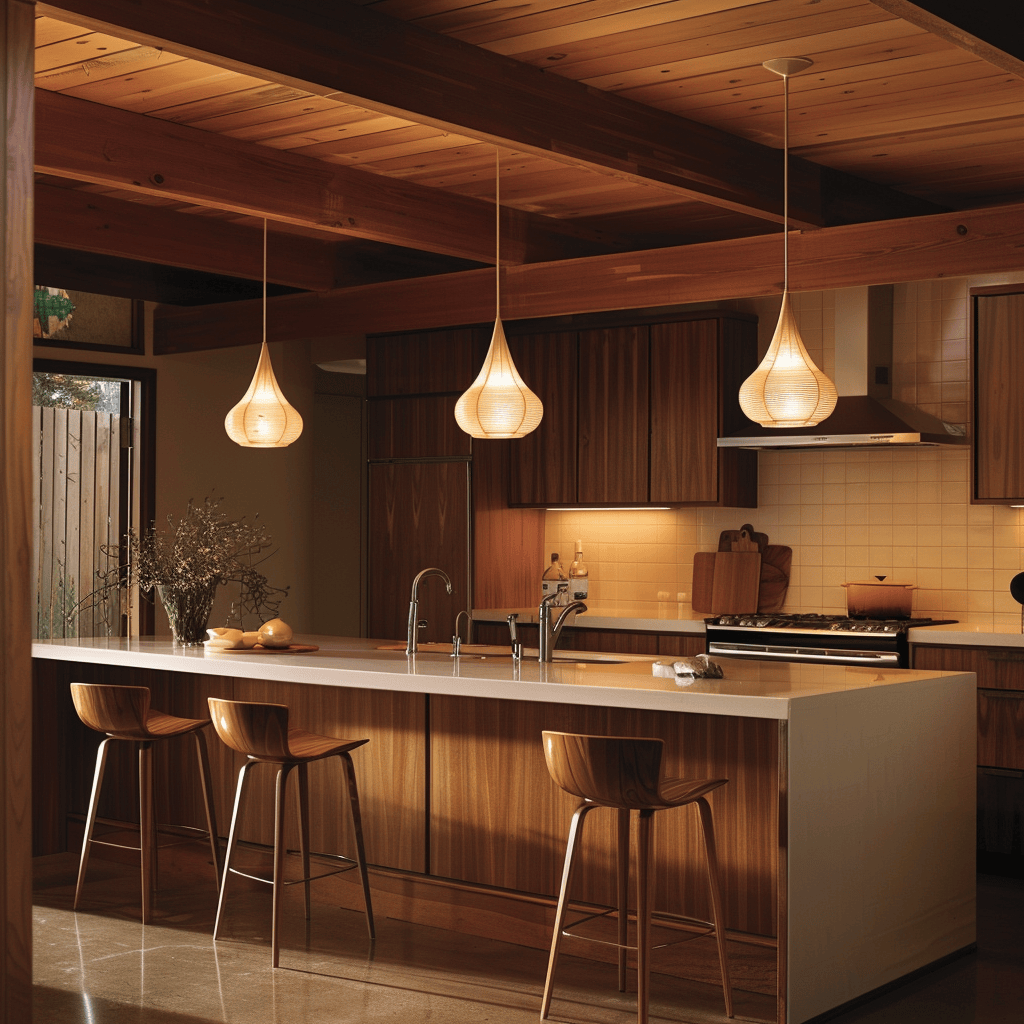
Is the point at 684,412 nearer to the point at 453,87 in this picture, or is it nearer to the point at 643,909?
the point at 453,87

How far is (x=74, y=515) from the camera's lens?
7.62 m

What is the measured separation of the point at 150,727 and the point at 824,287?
306cm

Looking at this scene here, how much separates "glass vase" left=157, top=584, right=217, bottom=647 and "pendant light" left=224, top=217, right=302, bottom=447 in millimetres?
622

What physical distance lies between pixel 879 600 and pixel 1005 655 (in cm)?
92

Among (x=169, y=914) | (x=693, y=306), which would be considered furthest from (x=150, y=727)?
(x=693, y=306)

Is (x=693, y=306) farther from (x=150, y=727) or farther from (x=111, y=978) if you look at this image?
(x=111, y=978)

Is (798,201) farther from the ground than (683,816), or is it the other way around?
(798,201)

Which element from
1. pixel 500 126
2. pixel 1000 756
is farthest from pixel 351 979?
pixel 1000 756

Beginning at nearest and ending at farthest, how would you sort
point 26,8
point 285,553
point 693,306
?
point 26,8 < point 693,306 < point 285,553

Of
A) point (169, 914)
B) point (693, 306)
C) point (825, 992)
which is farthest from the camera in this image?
point (693, 306)

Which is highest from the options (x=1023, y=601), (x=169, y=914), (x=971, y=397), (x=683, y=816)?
(x=971, y=397)

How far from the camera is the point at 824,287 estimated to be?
5.51 metres

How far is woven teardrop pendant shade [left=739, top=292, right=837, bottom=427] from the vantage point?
170 inches

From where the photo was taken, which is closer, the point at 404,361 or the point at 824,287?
the point at 824,287
